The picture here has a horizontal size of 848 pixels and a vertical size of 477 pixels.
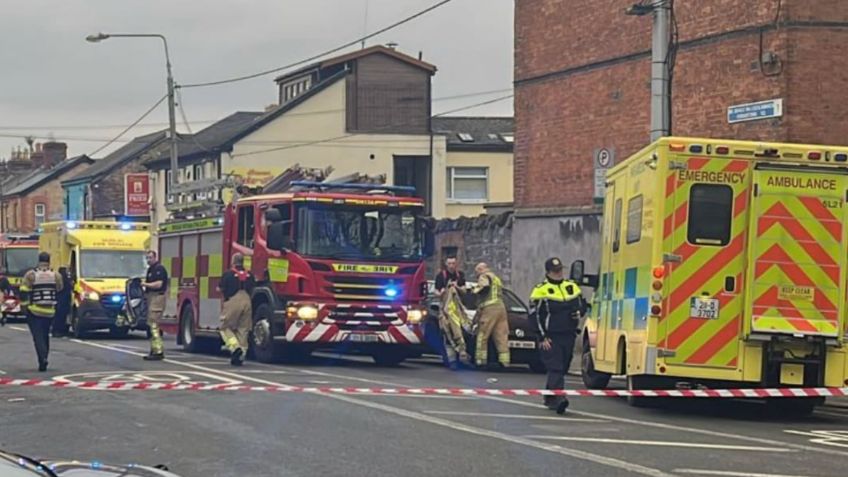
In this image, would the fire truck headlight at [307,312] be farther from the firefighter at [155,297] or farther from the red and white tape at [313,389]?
the red and white tape at [313,389]

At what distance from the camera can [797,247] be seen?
521 inches

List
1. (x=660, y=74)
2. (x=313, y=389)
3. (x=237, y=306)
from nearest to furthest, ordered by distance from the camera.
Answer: (x=313, y=389) < (x=660, y=74) < (x=237, y=306)

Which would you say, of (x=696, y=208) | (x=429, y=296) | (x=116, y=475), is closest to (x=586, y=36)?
(x=429, y=296)

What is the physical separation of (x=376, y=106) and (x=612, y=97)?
29.5 meters

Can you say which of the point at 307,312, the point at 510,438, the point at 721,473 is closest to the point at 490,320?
the point at 307,312

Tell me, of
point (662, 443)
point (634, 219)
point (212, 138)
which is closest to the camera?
point (662, 443)

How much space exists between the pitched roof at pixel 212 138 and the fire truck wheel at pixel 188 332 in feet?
92.5

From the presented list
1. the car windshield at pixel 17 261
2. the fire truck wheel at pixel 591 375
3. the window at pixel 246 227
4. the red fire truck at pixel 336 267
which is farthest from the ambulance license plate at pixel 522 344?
the car windshield at pixel 17 261

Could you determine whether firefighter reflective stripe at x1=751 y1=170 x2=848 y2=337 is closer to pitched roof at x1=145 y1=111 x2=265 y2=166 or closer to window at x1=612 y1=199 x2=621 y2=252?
window at x1=612 y1=199 x2=621 y2=252

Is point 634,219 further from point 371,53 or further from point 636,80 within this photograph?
point 371,53

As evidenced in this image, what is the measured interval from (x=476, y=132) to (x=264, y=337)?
35946 mm

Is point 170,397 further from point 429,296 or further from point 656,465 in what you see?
point 429,296

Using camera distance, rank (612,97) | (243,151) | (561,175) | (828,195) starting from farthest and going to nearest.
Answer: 1. (243,151)
2. (561,175)
3. (612,97)
4. (828,195)

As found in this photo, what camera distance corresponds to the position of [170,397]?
1433 centimetres
